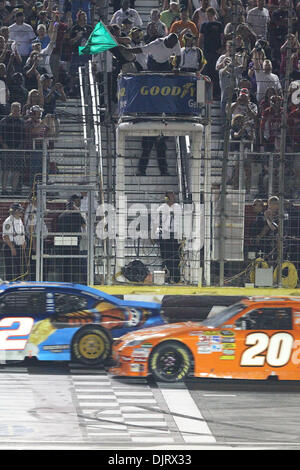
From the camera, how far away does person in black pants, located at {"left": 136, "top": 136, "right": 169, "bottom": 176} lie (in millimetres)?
18062

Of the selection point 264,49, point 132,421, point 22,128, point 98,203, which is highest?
point 264,49

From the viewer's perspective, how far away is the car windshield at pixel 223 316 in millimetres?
14516

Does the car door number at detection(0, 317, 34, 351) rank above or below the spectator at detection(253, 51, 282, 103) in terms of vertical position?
below

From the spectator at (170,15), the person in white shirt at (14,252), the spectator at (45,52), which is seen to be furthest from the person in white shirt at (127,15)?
the person in white shirt at (14,252)

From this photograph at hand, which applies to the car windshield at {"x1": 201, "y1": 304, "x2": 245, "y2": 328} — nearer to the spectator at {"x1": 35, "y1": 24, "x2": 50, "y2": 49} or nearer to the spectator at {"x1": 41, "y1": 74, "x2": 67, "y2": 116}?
the spectator at {"x1": 41, "y1": 74, "x2": 67, "y2": 116}

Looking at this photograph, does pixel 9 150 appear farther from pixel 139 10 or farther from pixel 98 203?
pixel 139 10

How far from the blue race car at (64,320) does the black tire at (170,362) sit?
86 cm

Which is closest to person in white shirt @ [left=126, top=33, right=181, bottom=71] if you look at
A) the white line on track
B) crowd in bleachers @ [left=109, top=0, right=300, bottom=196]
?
crowd in bleachers @ [left=109, top=0, right=300, bottom=196]

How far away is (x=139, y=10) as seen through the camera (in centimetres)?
2228

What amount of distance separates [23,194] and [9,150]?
1.02 metres

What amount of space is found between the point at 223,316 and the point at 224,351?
64 centimetres

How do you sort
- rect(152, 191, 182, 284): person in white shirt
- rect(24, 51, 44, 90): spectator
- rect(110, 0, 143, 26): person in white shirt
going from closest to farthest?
rect(152, 191, 182, 284): person in white shirt, rect(24, 51, 44, 90): spectator, rect(110, 0, 143, 26): person in white shirt

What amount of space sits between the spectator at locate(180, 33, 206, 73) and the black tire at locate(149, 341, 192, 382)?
18.6 feet
